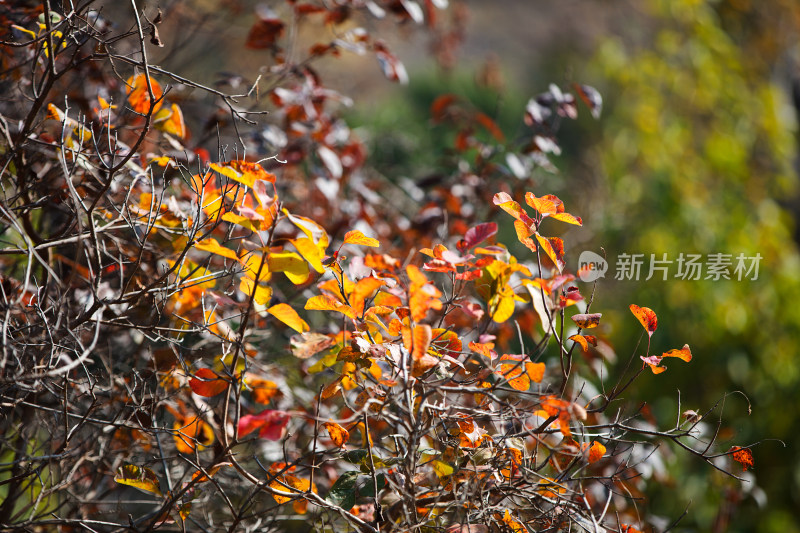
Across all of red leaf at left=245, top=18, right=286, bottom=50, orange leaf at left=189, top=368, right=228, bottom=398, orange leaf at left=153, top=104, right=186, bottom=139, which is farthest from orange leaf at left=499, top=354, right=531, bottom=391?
red leaf at left=245, top=18, right=286, bottom=50

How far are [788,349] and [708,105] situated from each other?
1.30 meters

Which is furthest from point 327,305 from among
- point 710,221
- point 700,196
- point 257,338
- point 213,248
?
point 700,196

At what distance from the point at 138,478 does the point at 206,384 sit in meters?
0.17

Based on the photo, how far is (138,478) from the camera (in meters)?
0.88

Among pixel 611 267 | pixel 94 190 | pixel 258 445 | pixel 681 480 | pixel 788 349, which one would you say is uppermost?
pixel 94 190

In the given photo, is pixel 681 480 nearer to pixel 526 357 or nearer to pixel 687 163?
pixel 687 163

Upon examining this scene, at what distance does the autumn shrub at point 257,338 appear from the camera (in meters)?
0.81

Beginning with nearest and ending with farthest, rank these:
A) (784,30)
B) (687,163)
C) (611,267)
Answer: (611,267)
(687,163)
(784,30)

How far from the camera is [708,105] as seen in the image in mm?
3150

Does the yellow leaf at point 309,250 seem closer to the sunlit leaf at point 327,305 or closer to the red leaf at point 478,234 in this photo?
the sunlit leaf at point 327,305

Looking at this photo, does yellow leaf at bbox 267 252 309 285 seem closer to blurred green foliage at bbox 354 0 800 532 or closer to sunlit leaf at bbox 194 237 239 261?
sunlit leaf at bbox 194 237 239 261

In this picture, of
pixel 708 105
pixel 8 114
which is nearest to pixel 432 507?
pixel 8 114

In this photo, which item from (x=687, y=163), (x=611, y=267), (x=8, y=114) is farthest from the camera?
(x=687, y=163)

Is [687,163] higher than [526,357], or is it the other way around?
[526,357]
